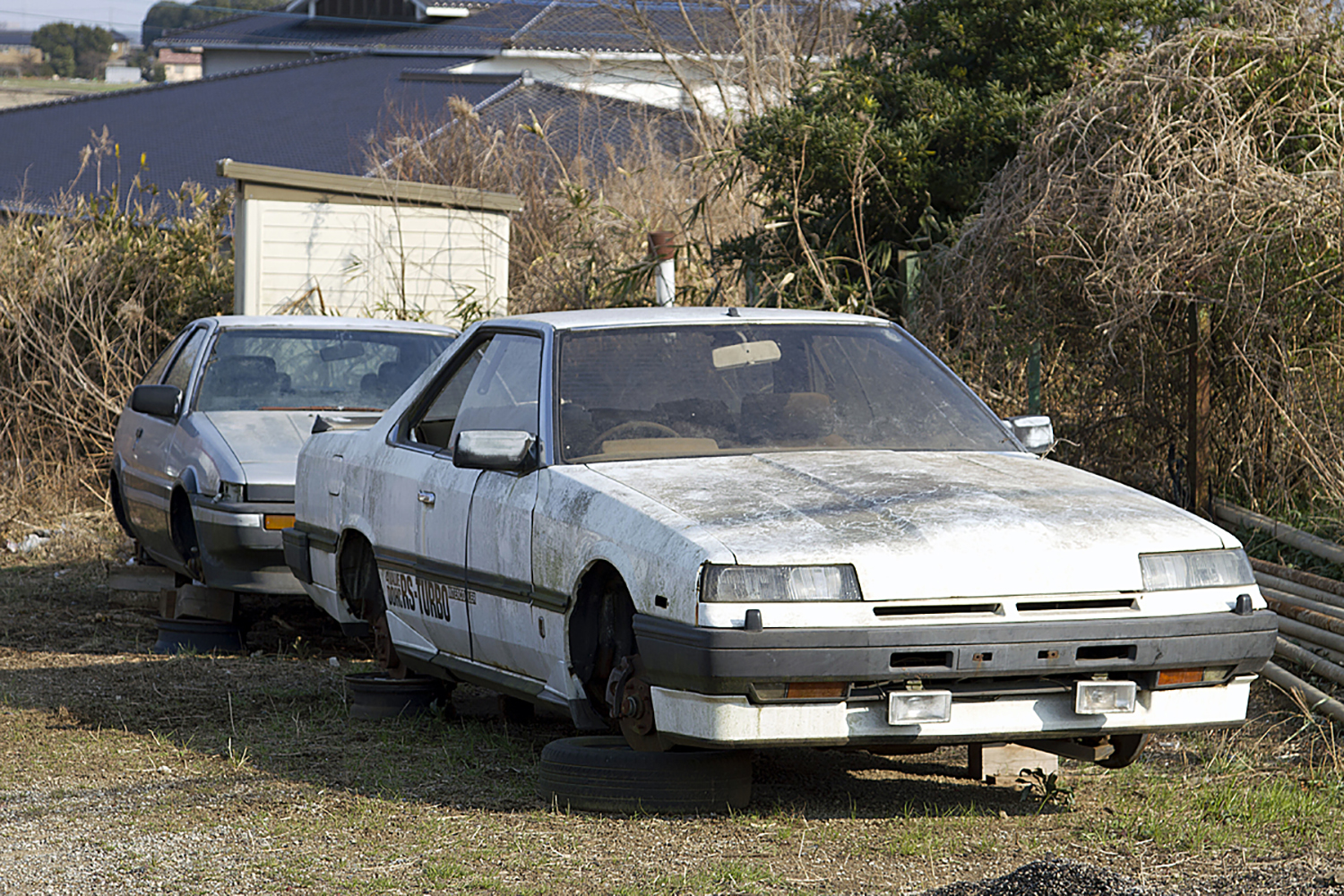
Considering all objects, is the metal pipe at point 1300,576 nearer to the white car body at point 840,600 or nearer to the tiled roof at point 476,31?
the white car body at point 840,600

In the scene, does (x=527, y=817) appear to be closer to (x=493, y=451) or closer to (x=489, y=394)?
(x=493, y=451)

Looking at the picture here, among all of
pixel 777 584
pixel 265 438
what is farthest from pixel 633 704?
pixel 265 438

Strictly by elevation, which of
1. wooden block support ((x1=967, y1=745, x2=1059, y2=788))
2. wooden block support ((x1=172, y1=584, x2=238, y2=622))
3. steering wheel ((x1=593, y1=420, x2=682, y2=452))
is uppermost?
steering wheel ((x1=593, y1=420, x2=682, y2=452))

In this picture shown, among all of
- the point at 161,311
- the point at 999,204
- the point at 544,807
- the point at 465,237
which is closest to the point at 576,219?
the point at 465,237

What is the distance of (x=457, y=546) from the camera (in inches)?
233

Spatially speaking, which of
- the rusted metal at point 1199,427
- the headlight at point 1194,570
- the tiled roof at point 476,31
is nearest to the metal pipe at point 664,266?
the rusted metal at point 1199,427

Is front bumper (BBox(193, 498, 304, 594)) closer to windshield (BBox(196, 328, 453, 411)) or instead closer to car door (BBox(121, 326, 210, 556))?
car door (BBox(121, 326, 210, 556))

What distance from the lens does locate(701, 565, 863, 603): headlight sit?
4.45 meters

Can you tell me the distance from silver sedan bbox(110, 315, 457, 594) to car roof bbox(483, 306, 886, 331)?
261cm

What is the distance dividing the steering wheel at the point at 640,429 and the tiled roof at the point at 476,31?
97.2 feet

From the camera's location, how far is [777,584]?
4.47 m

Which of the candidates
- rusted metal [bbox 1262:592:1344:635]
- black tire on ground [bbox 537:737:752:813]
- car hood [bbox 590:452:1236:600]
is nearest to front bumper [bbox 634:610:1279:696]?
car hood [bbox 590:452:1236:600]

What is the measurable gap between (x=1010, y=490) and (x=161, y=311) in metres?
11.8

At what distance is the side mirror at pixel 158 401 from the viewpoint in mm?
9250
